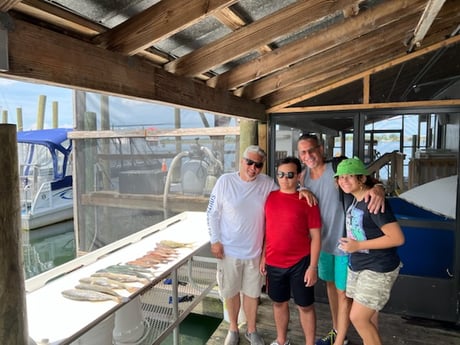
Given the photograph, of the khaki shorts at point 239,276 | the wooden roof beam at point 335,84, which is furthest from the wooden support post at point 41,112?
the khaki shorts at point 239,276

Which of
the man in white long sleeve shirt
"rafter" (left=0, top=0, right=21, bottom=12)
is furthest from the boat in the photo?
"rafter" (left=0, top=0, right=21, bottom=12)

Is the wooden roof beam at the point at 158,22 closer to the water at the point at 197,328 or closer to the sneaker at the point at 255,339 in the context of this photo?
the sneaker at the point at 255,339

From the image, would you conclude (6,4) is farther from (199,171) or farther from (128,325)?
(199,171)

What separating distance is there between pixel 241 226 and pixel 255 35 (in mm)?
1200

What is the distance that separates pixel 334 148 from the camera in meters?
3.25

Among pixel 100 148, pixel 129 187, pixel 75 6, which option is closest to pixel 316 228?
pixel 75 6

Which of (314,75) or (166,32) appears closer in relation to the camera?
(166,32)

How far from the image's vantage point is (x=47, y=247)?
9.67 metres

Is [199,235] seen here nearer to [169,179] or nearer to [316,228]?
[316,228]

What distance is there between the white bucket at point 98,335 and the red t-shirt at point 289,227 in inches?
40.3

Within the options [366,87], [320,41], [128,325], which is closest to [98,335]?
[128,325]

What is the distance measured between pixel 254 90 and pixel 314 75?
485 millimetres

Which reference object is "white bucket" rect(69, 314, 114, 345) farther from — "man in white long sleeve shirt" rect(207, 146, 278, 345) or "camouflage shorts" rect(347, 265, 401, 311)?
"camouflage shorts" rect(347, 265, 401, 311)

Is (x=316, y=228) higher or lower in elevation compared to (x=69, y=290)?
higher
